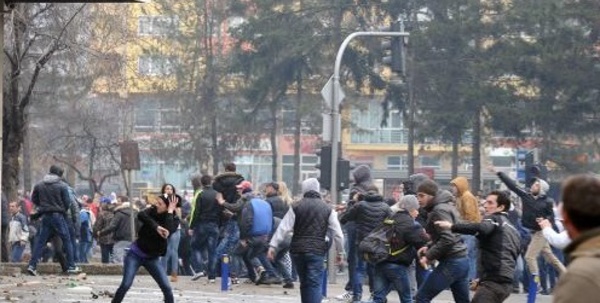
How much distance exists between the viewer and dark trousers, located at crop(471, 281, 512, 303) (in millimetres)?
12578

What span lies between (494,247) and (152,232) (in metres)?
4.17

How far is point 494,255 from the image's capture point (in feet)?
41.8

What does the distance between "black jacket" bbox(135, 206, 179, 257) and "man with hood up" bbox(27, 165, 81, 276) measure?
6.93 m

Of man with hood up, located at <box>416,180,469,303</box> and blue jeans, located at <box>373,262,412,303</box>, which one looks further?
blue jeans, located at <box>373,262,412,303</box>

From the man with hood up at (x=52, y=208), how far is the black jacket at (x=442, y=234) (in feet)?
30.6

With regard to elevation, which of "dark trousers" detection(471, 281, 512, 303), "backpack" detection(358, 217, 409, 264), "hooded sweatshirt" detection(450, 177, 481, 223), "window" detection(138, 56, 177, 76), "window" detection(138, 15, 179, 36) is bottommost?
"dark trousers" detection(471, 281, 512, 303)

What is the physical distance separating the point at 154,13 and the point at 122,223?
34.2 m

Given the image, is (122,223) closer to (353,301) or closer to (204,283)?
(204,283)

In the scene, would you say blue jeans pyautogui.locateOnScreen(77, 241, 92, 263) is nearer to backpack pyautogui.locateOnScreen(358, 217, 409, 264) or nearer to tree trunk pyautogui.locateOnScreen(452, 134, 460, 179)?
backpack pyautogui.locateOnScreen(358, 217, 409, 264)

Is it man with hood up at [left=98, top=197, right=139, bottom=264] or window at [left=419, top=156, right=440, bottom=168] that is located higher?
window at [left=419, top=156, right=440, bottom=168]

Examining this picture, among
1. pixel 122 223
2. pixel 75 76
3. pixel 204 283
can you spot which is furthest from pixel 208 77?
pixel 204 283

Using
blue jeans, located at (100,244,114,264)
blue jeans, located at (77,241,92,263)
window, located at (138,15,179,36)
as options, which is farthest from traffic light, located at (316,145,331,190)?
window, located at (138,15,179,36)

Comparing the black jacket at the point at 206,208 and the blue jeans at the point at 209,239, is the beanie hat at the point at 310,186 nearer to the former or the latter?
the black jacket at the point at 206,208

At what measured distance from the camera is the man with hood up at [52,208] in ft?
73.4
